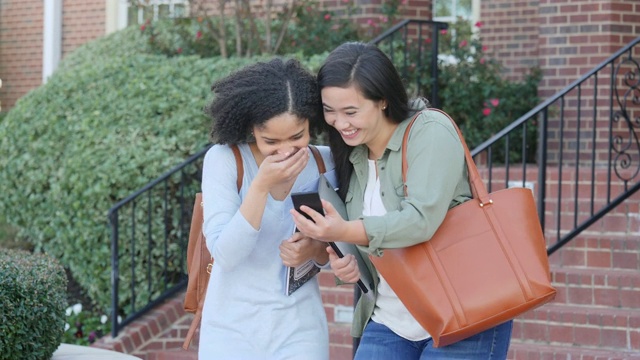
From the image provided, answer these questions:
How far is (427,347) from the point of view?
9.90 feet

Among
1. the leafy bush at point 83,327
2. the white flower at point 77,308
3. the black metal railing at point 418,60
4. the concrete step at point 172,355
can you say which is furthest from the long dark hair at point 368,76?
the black metal railing at point 418,60

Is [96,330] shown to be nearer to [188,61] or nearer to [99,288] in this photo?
[99,288]

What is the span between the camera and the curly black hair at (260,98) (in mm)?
2941

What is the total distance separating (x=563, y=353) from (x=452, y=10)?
5615 millimetres

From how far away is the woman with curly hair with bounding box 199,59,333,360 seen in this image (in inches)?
115

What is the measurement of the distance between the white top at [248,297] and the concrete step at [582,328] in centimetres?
318

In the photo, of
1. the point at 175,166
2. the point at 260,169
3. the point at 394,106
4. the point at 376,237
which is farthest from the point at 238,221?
the point at 175,166

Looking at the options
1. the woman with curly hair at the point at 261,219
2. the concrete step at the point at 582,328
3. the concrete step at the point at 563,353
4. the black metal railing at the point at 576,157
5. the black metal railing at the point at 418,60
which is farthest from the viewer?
the black metal railing at the point at 418,60

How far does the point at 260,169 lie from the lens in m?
2.87

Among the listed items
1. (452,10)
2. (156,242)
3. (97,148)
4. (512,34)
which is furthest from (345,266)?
(452,10)

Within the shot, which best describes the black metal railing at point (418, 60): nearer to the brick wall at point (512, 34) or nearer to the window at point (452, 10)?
the brick wall at point (512, 34)

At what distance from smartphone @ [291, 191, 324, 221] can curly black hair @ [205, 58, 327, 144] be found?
25 centimetres

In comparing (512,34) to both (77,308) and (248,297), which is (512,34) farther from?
(248,297)

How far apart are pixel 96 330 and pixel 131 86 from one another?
186 cm
